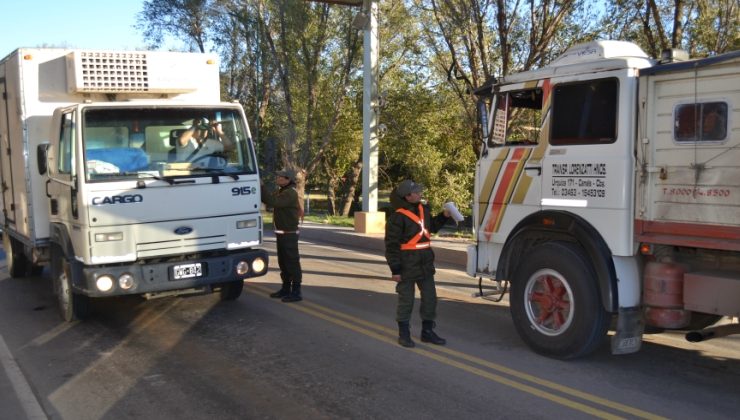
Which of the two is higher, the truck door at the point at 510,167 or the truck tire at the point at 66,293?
the truck door at the point at 510,167

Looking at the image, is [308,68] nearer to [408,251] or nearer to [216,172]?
[216,172]

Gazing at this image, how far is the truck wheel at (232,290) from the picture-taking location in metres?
8.39

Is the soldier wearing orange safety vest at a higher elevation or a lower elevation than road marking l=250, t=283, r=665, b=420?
higher

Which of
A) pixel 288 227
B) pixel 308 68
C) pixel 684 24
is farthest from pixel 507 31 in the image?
pixel 308 68

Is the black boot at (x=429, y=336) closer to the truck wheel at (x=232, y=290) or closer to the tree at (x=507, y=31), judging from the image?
the truck wheel at (x=232, y=290)

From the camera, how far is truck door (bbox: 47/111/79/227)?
22.1 feet

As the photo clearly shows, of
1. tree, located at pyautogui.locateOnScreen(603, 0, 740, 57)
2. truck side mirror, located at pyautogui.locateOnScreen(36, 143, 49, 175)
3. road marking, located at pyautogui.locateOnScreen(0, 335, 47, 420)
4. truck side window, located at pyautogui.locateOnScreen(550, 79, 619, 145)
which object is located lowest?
road marking, located at pyautogui.locateOnScreen(0, 335, 47, 420)

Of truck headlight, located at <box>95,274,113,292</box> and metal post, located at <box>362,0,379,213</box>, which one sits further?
metal post, located at <box>362,0,379,213</box>

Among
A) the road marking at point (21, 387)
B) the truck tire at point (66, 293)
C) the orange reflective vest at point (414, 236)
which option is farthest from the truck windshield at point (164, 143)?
the orange reflective vest at point (414, 236)

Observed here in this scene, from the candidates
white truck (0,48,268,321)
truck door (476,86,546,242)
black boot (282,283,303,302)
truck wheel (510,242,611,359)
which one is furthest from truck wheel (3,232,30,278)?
truck wheel (510,242,611,359)

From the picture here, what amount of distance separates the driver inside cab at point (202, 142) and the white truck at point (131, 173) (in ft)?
0.04

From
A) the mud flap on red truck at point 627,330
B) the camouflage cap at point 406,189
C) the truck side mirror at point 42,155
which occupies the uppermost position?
the truck side mirror at point 42,155

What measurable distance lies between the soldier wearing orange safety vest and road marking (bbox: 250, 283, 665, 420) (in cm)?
40

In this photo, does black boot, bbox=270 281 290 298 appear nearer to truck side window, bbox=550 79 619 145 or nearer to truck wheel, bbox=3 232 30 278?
truck side window, bbox=550 79 619 145
